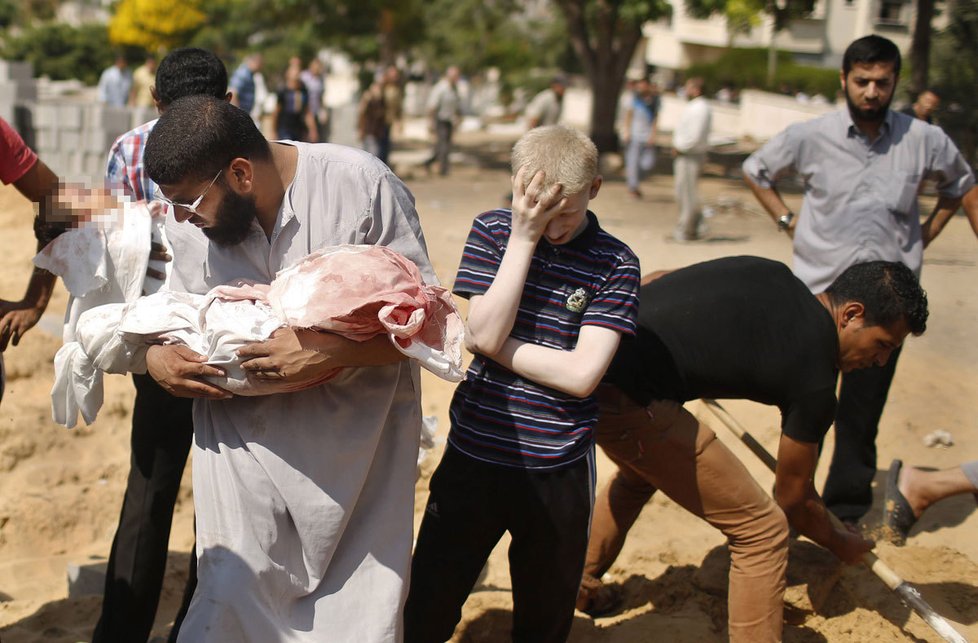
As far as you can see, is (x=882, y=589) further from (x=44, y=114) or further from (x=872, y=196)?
(x=44, y=114)

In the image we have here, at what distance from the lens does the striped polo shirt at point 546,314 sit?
2.81 meters

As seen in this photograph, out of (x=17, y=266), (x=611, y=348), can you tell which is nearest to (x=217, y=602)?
(x=611, y=348)

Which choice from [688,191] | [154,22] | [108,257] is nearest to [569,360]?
[108,257]

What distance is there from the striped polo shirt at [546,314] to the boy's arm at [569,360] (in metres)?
0.04

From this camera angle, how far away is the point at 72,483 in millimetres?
5477

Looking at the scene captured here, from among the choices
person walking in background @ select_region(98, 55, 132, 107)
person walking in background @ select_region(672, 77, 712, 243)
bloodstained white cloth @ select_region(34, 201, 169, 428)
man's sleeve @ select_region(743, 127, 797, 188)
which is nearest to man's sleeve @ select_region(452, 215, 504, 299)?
bloodstained white cloth @ select_region(34, 201, 169, 428)

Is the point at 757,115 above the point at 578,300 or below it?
below

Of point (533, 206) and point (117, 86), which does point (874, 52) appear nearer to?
point (533, 206)

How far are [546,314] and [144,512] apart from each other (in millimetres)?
1493

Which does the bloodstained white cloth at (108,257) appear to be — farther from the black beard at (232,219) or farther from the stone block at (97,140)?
the stone block at (97,140)

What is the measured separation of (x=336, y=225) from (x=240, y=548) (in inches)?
33.1

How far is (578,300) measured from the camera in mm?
2807

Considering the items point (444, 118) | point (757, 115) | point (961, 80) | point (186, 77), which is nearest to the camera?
point (186, 77)

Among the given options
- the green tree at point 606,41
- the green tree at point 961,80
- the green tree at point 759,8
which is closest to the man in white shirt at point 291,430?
the green tree at point 961,80
